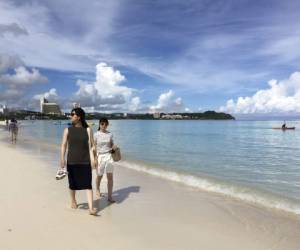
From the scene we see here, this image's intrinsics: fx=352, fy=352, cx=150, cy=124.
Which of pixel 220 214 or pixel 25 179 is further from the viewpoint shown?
pixel 25 179

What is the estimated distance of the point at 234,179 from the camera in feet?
49.5

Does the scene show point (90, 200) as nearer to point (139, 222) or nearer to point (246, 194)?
point (139, 222)

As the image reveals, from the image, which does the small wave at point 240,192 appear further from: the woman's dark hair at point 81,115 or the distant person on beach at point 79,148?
the woman's dark hair at point 81,115

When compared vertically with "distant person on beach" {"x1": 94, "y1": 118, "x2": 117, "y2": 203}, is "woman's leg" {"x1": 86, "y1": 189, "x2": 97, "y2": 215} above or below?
below

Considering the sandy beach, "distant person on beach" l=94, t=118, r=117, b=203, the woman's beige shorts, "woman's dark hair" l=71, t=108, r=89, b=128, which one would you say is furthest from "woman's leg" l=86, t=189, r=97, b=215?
"woman's dark hair" l=71, t=108, r=89, b=128

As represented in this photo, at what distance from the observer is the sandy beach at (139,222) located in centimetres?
595

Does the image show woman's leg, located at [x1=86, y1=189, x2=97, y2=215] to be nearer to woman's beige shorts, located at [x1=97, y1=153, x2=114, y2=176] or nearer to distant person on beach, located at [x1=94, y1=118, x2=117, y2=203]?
distant person on beach, located at [x1=94, y1=118, x2=117, y2=203]

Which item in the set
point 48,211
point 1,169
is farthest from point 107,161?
point 1,169

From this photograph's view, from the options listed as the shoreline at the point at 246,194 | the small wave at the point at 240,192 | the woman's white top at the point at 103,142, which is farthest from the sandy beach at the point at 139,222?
the woman's white top at the point at 103,142

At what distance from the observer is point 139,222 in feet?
23.4

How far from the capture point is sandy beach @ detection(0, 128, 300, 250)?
19.5 feet

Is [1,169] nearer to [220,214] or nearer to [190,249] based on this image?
[220,214]

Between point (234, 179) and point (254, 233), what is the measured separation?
8418mm

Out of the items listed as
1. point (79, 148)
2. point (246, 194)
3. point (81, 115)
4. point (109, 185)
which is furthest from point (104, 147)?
point (246, 194)
